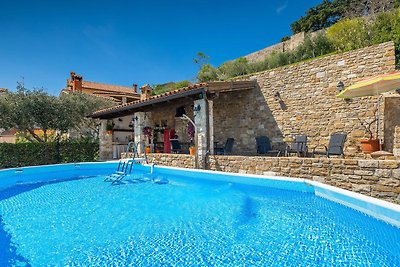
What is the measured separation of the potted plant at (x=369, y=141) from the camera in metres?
7.70

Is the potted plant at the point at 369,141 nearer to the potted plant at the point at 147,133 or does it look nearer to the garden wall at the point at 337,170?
the garden wall at the point at 337,170

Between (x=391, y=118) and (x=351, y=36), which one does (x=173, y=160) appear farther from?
(x=351, y=36)

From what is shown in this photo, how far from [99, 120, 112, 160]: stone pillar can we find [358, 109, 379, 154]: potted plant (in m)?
13.2

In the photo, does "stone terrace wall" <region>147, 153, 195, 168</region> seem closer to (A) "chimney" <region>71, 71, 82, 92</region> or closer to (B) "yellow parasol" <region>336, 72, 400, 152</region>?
(B) "yellow parasol" <region>336, 72, 400, 152</region>

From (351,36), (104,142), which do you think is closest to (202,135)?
(104,142)

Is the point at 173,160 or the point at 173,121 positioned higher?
the point at 173,121

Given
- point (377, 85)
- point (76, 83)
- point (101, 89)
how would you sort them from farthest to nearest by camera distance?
point (101, 89)
point (76, 83)
point (377, 85)

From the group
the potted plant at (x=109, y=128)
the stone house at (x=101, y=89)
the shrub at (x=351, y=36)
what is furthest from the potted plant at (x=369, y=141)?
the stone house at (x=101, y=89)

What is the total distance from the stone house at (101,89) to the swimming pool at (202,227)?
16.1 meters

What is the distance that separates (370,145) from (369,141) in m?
0.13

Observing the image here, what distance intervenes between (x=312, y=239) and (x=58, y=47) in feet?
54.5

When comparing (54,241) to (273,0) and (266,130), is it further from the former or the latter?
(273,0)

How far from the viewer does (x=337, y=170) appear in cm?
574

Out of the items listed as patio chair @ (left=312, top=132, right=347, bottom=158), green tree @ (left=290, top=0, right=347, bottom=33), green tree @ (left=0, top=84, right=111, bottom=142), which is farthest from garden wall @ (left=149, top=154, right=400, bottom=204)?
green tree @ (left=290, top=0, right=347, bottom=33)
